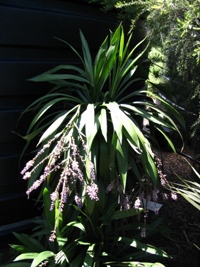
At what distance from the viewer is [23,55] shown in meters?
3.07

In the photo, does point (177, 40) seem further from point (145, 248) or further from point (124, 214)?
point (145, 248)

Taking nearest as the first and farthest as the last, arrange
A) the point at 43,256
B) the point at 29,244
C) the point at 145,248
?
the point at 43,256, the point at 145,248, the point at 29,244

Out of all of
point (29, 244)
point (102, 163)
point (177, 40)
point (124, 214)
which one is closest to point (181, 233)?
point (124, 214)

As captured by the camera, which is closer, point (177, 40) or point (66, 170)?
point (66, 170)

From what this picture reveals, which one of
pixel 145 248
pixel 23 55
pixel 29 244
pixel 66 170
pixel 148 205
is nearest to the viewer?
pixel 66 170

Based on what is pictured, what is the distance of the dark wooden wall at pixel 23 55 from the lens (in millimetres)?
2936

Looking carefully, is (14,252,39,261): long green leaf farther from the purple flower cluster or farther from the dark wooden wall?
the dark wooden wall

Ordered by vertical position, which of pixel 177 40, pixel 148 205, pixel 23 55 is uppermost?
pixel 177 40

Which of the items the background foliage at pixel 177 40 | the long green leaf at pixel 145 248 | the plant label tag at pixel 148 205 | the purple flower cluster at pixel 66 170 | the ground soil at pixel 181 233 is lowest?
the ground soil at pixel 181 233

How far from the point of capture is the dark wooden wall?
294 centimetres

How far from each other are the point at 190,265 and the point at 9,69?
84.5 inches

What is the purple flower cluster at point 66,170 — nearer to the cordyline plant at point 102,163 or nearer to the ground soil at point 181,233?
the cordyline plant at point 102,163

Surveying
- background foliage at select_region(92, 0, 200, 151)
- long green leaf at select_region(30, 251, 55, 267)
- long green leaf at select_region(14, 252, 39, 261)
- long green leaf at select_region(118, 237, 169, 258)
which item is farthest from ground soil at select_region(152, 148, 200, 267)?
long green leaf at select_region(14, 252, 39, 261)

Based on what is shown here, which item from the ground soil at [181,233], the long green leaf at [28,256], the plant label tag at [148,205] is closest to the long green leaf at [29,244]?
the long green leaf at [28,256]
